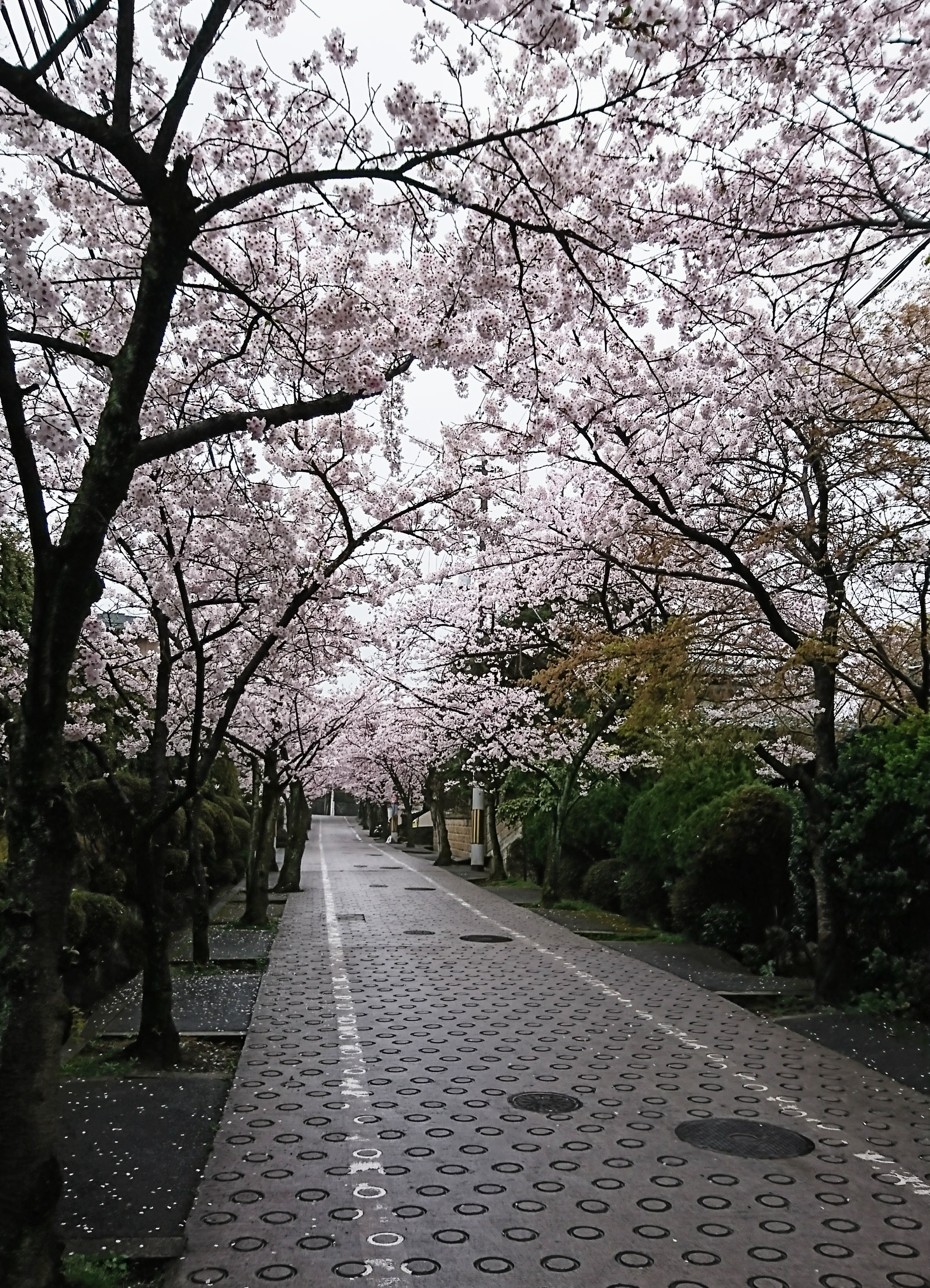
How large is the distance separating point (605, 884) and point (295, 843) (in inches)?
332

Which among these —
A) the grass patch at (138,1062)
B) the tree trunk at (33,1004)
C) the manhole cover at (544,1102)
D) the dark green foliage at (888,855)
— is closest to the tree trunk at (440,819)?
the dark green foliage at (888,855)

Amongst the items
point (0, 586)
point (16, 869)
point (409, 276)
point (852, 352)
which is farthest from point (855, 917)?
point (0, 586)

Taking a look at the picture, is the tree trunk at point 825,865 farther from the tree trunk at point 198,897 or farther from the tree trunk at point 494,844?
the tree trunk at point 494,844

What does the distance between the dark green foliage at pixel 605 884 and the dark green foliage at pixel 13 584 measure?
1234 centimetres

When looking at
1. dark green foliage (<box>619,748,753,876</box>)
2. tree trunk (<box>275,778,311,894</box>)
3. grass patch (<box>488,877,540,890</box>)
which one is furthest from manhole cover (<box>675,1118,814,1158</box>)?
grass patch (<box>488,877,540,890</box>)

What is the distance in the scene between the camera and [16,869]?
3.82 metres

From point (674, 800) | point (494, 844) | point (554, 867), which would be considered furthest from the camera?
point (494, 844)

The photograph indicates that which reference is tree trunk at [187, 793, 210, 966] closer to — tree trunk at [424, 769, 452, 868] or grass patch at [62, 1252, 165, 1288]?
grass patch at [62, 1252, 165, 1288]

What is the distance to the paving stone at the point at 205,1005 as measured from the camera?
8656mm

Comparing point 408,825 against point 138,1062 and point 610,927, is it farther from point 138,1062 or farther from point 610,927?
point 138,1062

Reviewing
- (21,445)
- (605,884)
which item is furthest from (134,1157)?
(605,884)

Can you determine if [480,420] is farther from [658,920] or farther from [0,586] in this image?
[658,920]

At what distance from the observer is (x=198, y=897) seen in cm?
1192

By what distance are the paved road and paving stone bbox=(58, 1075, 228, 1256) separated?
151mm
